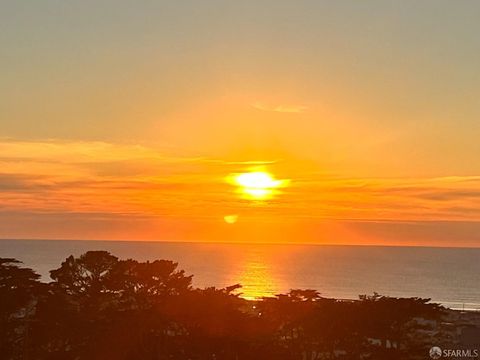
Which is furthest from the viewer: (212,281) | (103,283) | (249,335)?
(212,281)

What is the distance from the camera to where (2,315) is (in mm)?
27344

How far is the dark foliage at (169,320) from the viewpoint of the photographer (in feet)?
88.9

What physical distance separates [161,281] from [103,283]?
2.46 meters

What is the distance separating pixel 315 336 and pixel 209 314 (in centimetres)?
477

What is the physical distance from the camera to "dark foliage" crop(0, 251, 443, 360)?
88.9 feet

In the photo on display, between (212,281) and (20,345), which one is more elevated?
(212,281)

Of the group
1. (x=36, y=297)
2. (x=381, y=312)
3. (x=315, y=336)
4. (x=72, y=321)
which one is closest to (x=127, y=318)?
(x=72, y=321)

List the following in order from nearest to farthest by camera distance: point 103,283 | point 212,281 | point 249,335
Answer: point 249,335 < point 103,283 < point 212,281

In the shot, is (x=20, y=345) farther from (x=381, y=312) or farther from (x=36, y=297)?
(x=381, y=312)

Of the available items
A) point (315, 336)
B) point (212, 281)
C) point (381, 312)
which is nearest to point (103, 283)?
point (315, 336)

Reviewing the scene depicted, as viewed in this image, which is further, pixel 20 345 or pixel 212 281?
pixel 212 281

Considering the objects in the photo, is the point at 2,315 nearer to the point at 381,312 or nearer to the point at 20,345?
the point at 20,345

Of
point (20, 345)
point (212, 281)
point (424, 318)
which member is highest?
point (212, 281)

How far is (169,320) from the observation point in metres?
27.5
